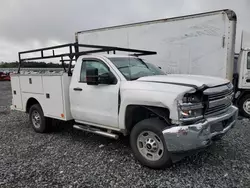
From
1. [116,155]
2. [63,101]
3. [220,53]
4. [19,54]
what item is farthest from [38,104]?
[220,53]

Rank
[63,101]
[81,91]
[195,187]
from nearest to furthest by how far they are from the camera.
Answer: [195,187], [81,91], [63,101]

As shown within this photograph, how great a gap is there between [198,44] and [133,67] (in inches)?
130

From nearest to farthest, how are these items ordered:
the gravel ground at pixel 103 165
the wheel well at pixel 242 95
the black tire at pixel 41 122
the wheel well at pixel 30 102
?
the gravel ground at pixel 103 165
the black tire at pixel 41 122
the wheel well at pixel 30 102
the wheel well at pixel 242 95

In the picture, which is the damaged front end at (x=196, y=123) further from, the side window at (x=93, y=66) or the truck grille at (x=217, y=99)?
the side window at (x=93, y=66)

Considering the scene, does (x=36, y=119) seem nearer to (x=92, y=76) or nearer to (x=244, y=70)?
(x=92, y=76)

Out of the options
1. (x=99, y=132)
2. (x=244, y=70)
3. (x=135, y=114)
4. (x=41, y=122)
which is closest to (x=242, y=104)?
(x=244, y=70)

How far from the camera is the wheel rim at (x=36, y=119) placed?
5.87 meters

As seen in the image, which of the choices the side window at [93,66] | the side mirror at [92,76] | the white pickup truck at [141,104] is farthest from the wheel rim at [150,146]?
the side window at [93,66]

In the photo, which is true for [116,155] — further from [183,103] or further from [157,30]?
[157,30]

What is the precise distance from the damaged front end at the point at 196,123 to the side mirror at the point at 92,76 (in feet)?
5.49

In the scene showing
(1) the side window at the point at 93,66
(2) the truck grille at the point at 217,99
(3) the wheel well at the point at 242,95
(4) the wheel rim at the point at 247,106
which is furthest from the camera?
(3) the wheel well at the point at 242,95

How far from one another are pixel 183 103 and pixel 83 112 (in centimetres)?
227

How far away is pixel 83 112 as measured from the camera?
4719mm

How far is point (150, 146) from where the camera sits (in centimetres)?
365
